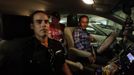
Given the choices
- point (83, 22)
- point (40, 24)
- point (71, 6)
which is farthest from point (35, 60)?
point (83, 22)

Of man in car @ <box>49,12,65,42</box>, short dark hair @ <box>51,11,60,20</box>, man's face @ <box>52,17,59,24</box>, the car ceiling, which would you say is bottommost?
man in car @ <box>49,12,65,42</box>

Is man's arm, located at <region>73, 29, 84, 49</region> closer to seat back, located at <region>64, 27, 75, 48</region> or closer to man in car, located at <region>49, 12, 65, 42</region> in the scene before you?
seat back, located at <region>64, 27, 75, 48</region>

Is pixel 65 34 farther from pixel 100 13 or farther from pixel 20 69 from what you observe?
→ pixel 20 69

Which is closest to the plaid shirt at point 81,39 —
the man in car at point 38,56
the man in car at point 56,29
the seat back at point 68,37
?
the seat back at point 68,37

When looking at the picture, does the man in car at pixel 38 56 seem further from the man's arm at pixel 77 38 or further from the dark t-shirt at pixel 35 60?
the man's arm at pixel 77 38

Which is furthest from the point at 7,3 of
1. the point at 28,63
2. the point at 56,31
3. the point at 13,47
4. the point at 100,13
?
the point at 100,13

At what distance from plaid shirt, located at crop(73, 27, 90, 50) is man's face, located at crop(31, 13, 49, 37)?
1403 millimetres

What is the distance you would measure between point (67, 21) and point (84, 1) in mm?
355

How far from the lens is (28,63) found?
99.6 inches

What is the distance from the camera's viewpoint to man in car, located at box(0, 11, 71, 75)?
7.89 feet

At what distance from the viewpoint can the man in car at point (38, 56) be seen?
2406 mm

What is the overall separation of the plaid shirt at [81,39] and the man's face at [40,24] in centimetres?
140

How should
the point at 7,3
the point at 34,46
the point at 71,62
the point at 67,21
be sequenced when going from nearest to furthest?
1. the point at 7,3
2. the point at 34,46
3. the point at 71,62
4. the point at 67,21

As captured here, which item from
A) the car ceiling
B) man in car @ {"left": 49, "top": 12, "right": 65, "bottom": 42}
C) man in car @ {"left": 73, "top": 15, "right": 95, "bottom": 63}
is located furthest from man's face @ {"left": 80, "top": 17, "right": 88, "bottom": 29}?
man in car @ {"left": 49, "top": 12, "right": 65, "bottom": 42}
